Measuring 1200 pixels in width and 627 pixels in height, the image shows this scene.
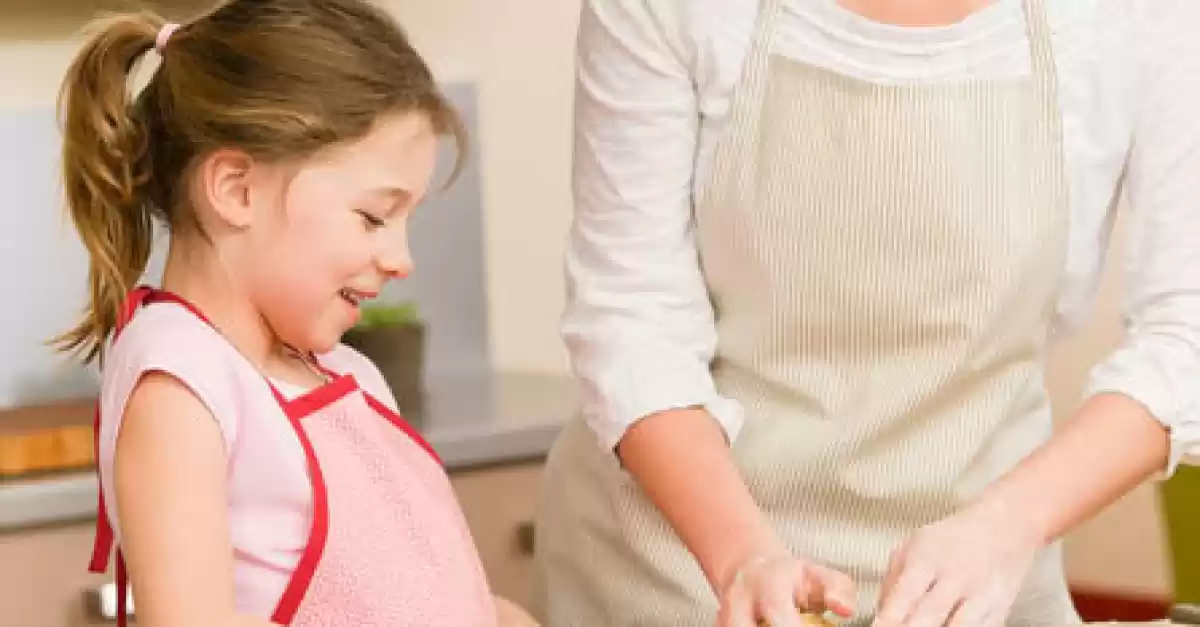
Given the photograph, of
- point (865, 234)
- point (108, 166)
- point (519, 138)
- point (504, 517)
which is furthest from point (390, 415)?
point (519, 138)

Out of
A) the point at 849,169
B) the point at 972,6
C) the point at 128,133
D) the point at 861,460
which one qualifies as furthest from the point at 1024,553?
the point at 128,133

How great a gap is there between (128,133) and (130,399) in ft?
0.73

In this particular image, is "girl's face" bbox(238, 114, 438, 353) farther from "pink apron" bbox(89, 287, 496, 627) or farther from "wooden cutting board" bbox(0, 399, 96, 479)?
"wooden cutting board" bbox(0, 399, 96, 479)

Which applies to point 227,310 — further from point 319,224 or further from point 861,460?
point 861,460

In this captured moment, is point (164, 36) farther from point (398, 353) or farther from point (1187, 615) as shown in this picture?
point (398, 353)

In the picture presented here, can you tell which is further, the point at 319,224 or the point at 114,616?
the point at 114,616

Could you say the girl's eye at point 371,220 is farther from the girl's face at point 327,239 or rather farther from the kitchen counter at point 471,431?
the kitchen counter at point 471,431

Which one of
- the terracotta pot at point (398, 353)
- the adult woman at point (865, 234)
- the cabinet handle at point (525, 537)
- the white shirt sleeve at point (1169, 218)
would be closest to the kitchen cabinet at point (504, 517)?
the cabinet handle at point (525, 537)

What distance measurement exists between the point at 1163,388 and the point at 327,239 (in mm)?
604

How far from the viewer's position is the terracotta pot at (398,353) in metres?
2.49

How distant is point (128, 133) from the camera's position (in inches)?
55.1

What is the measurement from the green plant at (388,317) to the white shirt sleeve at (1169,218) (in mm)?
1166

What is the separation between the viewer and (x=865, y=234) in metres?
1.52

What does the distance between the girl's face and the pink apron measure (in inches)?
2.0
